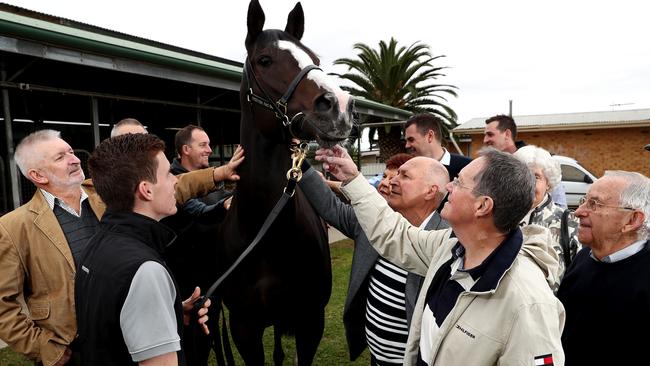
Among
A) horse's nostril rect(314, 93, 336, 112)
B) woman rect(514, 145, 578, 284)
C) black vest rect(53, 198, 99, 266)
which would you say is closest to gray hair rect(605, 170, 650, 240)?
woman rect(514, 145, 578, 284)

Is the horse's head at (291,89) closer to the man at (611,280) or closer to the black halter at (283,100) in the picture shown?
the black halter at (283,100)

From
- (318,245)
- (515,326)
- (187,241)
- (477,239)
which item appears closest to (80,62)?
(187,241)

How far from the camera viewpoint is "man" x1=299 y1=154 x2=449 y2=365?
215cm

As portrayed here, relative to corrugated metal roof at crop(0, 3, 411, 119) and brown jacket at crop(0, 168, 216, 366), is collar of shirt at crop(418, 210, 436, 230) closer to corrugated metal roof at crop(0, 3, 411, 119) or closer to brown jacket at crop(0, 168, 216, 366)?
brown jacket at crop(0, 168, 216, 366)

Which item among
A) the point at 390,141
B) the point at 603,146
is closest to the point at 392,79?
the point at 390,141

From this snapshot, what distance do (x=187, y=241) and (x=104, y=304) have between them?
1.92 metres

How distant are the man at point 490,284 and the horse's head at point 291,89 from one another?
2.40 feet

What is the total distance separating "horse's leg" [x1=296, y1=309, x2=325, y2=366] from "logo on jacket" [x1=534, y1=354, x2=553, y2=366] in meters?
1.83

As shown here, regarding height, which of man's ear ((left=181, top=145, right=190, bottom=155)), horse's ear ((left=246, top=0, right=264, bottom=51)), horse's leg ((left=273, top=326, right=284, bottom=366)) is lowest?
horse's leg ((left=273, top=326, right=284, bottom=366))

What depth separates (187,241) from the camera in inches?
122

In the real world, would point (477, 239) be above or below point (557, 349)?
above

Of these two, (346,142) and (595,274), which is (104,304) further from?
(595,274)

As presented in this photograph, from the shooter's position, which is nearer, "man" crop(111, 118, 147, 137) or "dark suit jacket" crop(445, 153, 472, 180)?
"man" crop(111, 118, 147, 137)

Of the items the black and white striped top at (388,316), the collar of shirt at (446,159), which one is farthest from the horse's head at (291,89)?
the collar of shirt at (446,159)
